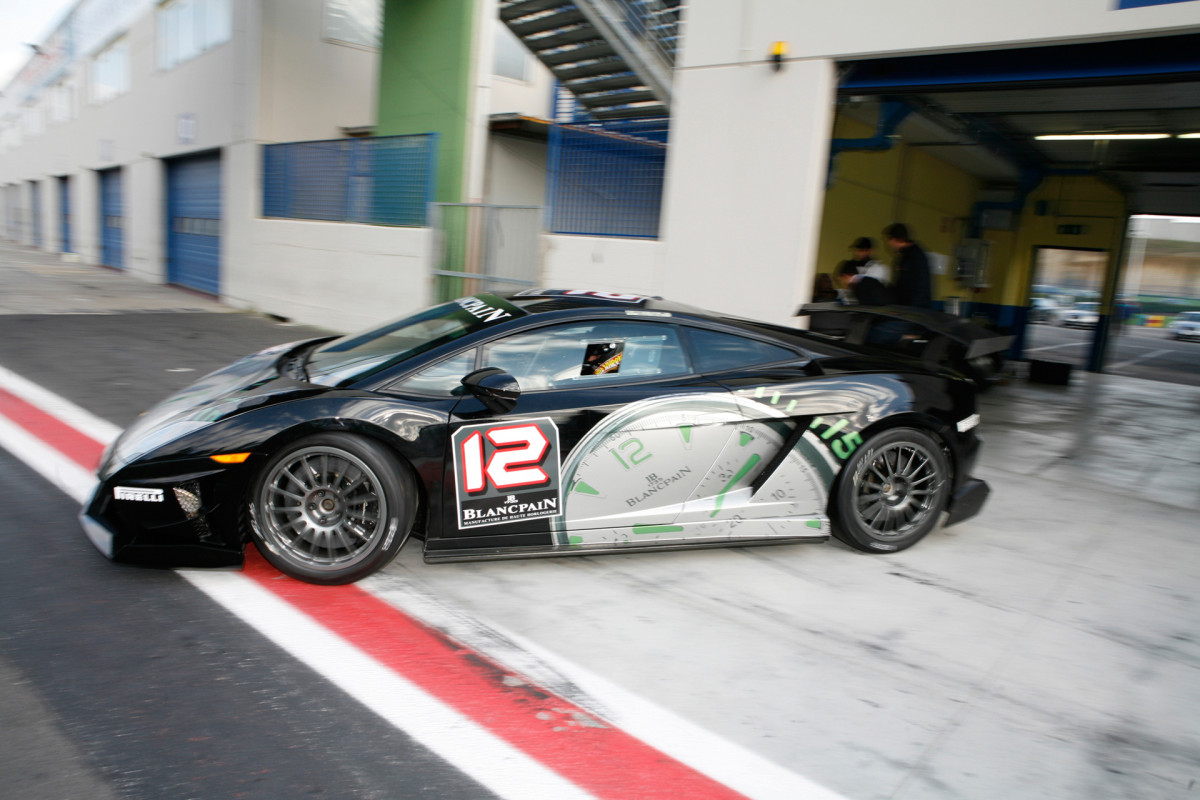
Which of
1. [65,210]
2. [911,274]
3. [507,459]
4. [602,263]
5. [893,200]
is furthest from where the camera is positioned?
[65,210]

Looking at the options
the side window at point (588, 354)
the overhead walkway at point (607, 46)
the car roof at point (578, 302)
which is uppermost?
the overhead walkway at point (607, 46)

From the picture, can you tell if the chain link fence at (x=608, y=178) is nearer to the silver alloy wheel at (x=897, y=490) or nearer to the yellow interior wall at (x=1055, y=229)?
the silver alloy wheel at (x=897, y=490)

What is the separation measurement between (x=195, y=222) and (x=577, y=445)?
16.8 metres

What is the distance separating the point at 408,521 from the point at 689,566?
4.45 feet

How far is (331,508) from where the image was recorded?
11.0ft

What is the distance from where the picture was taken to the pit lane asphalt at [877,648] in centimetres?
253

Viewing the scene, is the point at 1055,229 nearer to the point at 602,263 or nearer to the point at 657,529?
the point at 602,263

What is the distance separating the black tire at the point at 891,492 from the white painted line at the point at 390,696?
2.21 metres

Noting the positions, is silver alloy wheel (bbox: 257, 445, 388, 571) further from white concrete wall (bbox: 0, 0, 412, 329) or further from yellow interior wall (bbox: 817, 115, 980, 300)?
white concrete wall (bbox: 0, 0, 412, 329)

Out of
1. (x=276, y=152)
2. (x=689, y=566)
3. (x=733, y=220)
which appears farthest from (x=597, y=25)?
(x=689, y=566)

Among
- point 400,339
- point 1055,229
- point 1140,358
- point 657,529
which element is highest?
point 1055,229

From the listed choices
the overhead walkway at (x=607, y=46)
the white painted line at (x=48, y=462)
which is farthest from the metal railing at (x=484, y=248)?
the white painted line at (x=48, y=462)

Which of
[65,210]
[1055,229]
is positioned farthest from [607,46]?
[65,210]

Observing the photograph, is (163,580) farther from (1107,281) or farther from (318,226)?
(1107,281)
